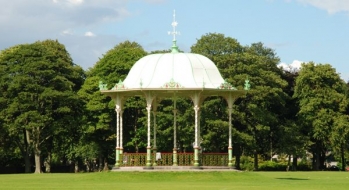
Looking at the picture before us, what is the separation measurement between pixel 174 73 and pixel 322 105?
39.8 metres

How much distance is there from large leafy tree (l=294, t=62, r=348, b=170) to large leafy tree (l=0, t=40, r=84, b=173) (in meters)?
26.2

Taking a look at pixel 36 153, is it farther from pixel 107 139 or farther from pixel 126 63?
pixel 126 63

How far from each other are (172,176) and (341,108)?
1679 inches

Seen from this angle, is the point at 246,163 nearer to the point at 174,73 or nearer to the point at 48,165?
the point at 48,165

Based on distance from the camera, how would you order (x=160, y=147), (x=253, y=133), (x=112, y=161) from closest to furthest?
(x=160, y=147) → (x=253, y=133) → (x=112, y=161)

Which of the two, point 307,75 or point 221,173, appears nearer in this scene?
point 221,173

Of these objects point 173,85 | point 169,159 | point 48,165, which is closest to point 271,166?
point 48,165

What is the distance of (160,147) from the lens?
83.4m

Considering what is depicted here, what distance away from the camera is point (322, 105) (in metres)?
95.0

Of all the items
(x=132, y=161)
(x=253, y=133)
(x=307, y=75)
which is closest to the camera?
(x=132, y=161)

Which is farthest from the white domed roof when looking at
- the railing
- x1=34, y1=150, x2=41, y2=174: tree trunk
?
x1=34, y1=150, x2=41, y2=174: tree trunk

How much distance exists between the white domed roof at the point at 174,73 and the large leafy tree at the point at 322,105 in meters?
34.8

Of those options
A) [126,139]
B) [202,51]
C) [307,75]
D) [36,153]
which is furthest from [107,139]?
[307,75]

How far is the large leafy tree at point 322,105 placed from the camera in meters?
92.2
